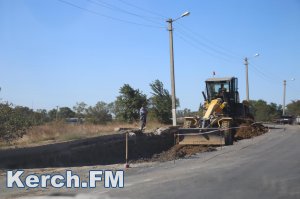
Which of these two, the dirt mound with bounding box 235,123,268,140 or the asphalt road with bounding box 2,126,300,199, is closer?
the asphalt road with bounding box 2,126,300,199

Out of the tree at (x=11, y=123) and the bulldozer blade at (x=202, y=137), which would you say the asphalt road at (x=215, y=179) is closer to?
the bulldozer blade at (x=202, y=137)

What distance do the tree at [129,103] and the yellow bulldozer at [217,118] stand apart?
13.7 meters

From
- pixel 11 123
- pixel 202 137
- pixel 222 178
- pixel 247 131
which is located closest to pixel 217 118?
pixel 202 137

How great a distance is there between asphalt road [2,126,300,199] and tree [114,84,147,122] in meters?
26.7

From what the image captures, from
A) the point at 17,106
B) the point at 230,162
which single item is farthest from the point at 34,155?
the point at 230,162

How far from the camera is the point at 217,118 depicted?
26.2 metres

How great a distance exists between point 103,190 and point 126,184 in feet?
3.24

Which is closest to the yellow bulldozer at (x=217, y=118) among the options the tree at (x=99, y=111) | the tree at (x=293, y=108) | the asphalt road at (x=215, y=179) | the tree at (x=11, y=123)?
the asphalt road at (x=215, y=179)

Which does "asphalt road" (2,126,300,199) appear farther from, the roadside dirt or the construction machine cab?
the construction machine cab

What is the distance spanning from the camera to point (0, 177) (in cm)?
1402

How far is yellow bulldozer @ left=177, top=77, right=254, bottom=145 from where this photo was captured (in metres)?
23.2

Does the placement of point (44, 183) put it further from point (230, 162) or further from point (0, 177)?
point (230, 162)

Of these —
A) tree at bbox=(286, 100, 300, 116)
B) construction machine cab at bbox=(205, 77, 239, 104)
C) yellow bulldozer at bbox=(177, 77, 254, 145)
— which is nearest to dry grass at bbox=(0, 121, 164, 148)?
yellow bulldozer at bbox=(177, 77, 254, 145)

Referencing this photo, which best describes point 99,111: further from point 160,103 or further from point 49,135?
point 49,135
